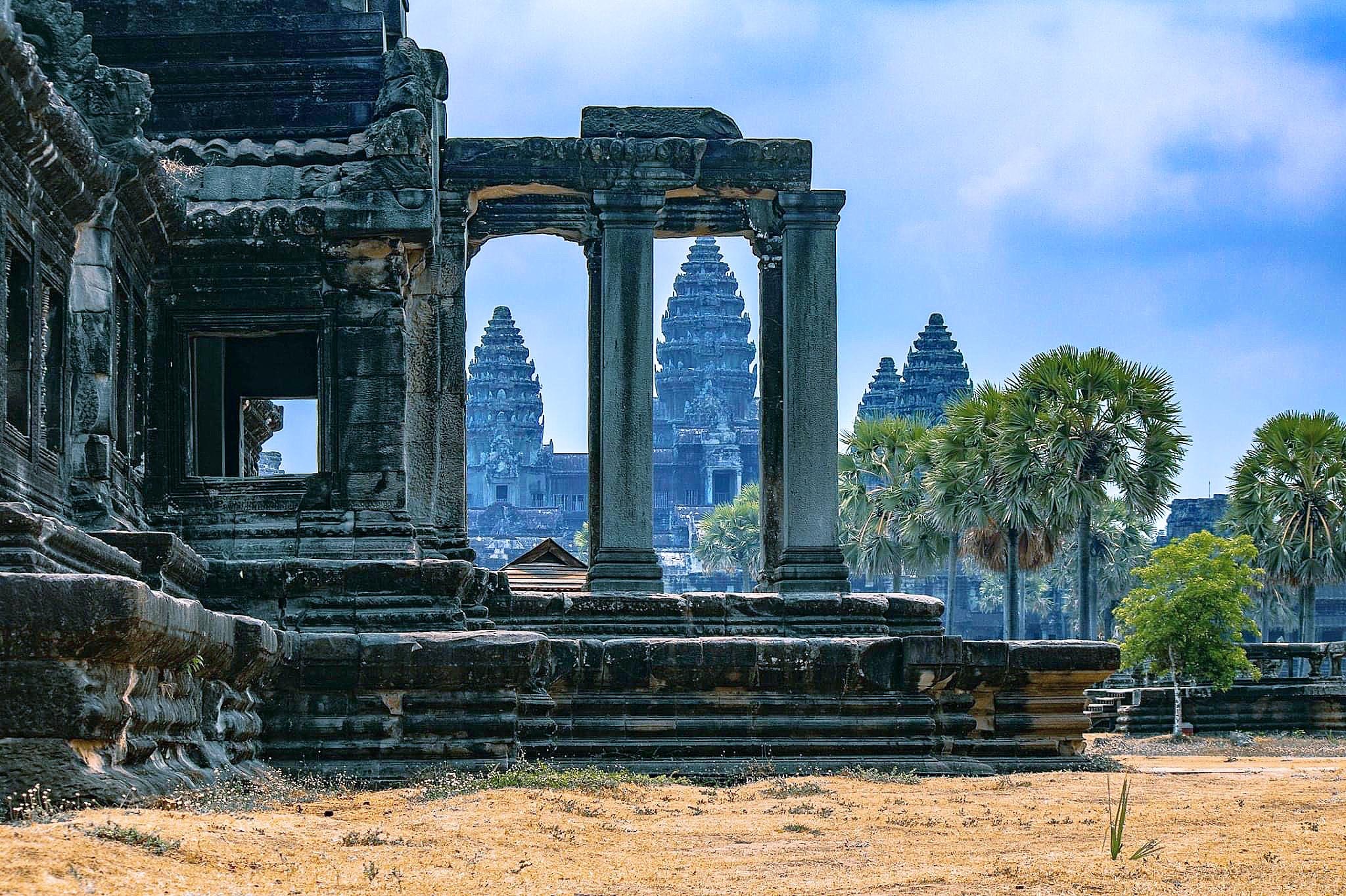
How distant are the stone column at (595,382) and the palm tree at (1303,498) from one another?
2129 cm

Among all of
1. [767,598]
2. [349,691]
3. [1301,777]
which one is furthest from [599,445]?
[1301,777]

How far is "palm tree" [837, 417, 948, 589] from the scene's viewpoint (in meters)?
46.1

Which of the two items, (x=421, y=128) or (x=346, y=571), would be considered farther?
(x=421, y=128)

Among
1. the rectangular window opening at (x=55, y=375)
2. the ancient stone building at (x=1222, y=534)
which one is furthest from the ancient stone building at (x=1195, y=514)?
the rectangular window opening at (x=55, y=375)

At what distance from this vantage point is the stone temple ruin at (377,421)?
11.9 meters

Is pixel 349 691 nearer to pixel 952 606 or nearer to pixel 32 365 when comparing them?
pixel 32 365

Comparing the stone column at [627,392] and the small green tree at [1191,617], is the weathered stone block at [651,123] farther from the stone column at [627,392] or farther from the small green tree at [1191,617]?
the small green tree at [1191,617]

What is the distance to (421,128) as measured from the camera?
50.1 ft

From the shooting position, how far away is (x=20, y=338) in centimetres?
1174

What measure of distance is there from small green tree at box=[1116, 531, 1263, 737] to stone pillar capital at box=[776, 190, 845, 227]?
43.7 feet

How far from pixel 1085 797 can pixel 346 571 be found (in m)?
5.64

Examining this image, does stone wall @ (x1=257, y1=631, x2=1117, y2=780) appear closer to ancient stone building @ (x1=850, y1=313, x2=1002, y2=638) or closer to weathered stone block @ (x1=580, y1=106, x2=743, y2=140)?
weathered stone block @ (x1=580, y1=106, x2=743, y2=140)

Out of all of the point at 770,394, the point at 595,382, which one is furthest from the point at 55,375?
the point at 770,394

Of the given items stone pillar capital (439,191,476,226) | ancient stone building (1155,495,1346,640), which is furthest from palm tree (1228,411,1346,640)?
stone pillar capital (439,191,476,226)
